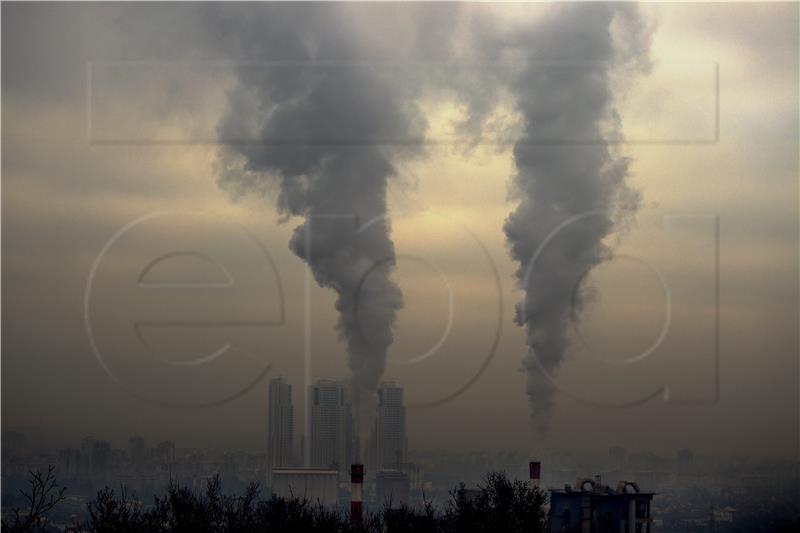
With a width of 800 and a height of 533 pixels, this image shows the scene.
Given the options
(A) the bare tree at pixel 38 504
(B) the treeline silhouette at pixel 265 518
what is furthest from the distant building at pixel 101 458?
(A) the bare tree at pixel 38 504

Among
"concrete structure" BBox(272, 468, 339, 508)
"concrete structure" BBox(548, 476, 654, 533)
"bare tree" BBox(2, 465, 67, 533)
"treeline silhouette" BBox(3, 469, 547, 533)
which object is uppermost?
"bare tree" BBox(2, 465, 67, 533)

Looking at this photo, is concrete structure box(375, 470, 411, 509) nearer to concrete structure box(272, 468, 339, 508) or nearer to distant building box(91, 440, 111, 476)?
concrete structure box(272, 468, 339, 508)

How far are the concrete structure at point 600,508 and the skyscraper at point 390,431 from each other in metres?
3.08

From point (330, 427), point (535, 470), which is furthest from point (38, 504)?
point (535, 470)

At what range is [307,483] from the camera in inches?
790

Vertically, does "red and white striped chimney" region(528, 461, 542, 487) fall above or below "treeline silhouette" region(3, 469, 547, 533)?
below

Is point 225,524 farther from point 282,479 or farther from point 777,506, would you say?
point 777,506

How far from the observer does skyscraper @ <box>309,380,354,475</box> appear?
60.5ft

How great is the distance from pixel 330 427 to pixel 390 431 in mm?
1228

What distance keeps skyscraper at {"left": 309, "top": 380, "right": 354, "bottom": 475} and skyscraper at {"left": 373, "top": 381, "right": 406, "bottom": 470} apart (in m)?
0.55

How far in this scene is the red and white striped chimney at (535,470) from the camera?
2219 centimetres

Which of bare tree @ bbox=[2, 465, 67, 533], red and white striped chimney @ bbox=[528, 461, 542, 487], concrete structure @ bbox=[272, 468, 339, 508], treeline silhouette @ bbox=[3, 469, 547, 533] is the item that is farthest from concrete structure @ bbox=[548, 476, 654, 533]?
bare tree @ bbox=[2, 465, 67, 533]

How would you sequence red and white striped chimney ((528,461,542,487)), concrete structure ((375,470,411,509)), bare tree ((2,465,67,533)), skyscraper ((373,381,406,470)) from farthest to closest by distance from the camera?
1. concrete structure ((375,470,411,509))
2. red and white striped chimney ((528,461,542,487))
3. skyscraper ((373,381,406,470))
4. bare tree ((2,465,67,533))

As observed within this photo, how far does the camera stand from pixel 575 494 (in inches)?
836
